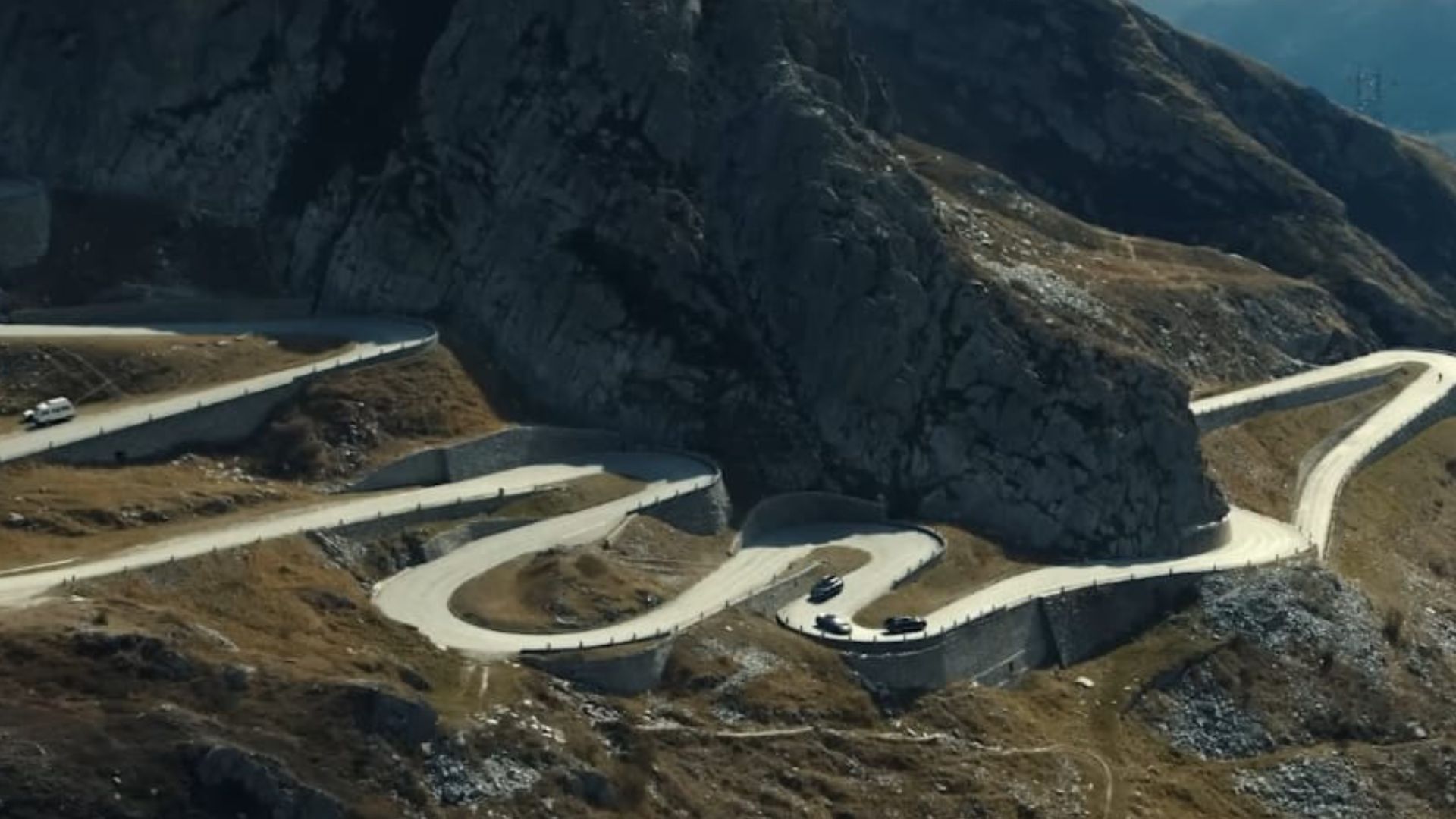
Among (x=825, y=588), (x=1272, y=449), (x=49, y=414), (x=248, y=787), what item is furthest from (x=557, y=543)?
(x=1272, y=449)

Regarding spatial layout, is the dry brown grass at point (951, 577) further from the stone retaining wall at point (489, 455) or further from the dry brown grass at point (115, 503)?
the dry brown grass at point (115, 503)

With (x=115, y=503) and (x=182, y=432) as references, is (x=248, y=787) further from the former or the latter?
(x=182, y=432)

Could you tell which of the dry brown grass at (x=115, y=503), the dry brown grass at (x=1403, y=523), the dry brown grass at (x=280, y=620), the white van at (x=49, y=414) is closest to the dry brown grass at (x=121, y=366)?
the white van at (x=49, y=414)

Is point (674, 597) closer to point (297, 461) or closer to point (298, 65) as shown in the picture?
point (297, 461)

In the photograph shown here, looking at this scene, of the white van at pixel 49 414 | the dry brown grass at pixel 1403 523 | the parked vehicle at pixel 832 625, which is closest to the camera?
the parked vehicle at pixel 832 625

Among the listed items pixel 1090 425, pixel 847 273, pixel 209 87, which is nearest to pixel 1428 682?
pixel 1090 425

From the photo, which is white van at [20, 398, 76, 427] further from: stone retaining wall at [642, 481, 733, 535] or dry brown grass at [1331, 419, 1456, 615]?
dry brown grass at [1331, 419, 1456, 615]

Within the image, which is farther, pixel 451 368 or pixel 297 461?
pixel 451 368
